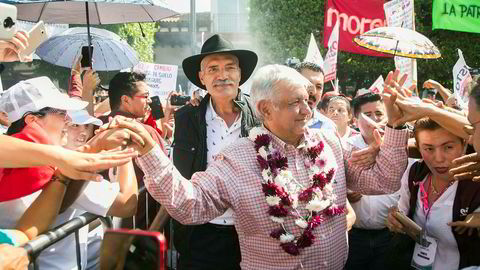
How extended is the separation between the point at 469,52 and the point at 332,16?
7.54 meters

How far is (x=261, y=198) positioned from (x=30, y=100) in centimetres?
140

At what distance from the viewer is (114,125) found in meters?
2.30

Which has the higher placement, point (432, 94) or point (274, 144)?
point (274, 144)

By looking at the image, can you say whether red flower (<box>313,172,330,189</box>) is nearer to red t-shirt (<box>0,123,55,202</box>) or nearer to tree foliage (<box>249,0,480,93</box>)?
red t-shirt (<box>0,123,55,202</box>)

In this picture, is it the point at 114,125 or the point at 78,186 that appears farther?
the point at 78,186

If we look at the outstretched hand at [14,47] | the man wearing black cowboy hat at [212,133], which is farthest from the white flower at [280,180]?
the outstretched hand at [14,47]

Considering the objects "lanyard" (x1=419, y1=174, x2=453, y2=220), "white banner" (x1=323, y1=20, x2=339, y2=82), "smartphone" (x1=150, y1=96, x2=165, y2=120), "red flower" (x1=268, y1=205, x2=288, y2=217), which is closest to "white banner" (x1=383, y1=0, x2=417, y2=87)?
"white banner" (x1=323, y1=20, x2=339, y2=82)

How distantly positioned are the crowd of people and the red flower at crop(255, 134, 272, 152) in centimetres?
1

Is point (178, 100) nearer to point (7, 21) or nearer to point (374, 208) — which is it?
point (374, 208)

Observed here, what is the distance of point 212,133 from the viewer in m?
3.33

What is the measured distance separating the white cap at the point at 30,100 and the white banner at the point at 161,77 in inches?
252

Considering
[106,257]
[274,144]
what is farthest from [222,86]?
[106,257]

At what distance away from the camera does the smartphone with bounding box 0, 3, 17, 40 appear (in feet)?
8.04

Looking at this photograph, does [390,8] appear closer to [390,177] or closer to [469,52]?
[390,177]
